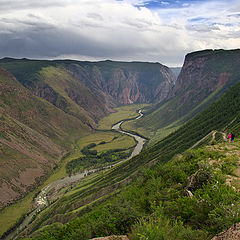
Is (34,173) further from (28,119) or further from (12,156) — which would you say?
(28,119)

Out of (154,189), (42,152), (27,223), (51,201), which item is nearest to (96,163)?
(42,152)

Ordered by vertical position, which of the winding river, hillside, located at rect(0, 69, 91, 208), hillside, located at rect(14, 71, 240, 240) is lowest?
the winding river

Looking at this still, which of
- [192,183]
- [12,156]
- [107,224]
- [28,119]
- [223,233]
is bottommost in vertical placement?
[12,156]

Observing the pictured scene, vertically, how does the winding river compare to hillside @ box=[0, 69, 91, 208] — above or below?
below

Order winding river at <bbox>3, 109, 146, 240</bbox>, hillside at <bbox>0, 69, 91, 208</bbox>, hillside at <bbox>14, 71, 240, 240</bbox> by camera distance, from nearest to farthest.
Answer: hillside at <bbox>14, 71, 240, 240</bbox>, winding river at <bbox>3, 109, 146, 240</bbox>, hillside at <bbox>0, 69, 91, 208</bbox>

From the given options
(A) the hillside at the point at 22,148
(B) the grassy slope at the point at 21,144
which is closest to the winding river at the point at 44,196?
(B) the grassy slope at the point at 21,144

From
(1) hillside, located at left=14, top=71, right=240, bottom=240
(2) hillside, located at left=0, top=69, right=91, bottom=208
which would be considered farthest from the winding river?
(1) hillside, located at left=14, top=71, right=240, bottom=240

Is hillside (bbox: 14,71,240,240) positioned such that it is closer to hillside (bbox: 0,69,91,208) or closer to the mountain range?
the mountain range

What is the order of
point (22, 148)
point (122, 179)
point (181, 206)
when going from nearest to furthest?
1. point (181, 206)
2. point (122, 179)
3. point (22, 148)

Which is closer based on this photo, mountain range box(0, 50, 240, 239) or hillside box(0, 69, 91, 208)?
mountain range box(0, 50, 240, 239)

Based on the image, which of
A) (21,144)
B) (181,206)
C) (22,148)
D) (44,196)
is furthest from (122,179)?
(21,144)

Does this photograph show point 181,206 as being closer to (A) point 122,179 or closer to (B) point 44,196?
(A) point 122,179
